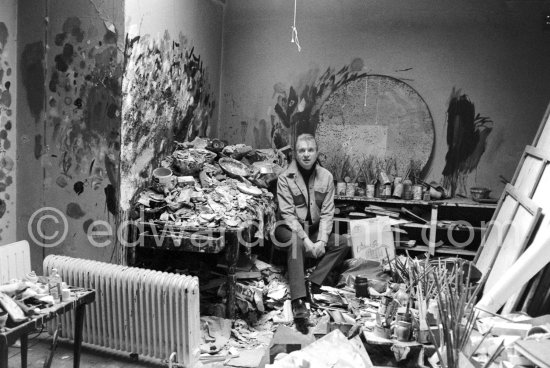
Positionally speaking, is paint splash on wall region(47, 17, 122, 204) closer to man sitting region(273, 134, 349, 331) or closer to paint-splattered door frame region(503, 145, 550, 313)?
man sitting region(273, 134, 349, 331)

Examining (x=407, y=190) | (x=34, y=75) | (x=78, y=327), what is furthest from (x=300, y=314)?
(x=34, y=75)

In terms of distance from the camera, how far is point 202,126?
16.8 feet

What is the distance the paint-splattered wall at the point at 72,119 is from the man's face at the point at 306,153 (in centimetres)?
176

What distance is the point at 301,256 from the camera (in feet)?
13.2

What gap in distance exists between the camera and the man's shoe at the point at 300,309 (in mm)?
3713

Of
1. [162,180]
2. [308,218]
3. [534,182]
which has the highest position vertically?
[534,182]

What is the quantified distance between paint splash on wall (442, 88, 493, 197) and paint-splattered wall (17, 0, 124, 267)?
361cm

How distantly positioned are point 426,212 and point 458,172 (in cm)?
70

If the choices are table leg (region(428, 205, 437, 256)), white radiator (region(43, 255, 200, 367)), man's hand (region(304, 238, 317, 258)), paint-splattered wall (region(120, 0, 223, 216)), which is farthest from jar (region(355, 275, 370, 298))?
paint-splattered wall (region(120, 0, 223, 216))

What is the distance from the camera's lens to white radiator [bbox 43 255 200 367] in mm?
2963

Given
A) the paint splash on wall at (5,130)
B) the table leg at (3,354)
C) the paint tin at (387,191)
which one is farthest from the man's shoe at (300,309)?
the paint splash on wall at (5,130)

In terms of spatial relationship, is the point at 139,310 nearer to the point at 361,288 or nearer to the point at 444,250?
the point at 361,288

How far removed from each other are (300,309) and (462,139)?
110 inches

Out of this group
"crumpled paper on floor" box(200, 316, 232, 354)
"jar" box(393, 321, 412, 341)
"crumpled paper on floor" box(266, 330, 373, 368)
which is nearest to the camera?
"crumpled paper on floor" box(266, 330, 373, 368)
